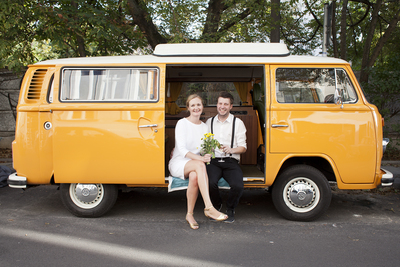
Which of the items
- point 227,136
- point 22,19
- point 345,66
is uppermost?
point 22,19

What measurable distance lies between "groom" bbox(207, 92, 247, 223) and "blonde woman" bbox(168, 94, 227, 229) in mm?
175

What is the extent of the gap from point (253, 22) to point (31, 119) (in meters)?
6.09

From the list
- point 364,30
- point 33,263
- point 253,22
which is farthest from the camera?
point 364,30

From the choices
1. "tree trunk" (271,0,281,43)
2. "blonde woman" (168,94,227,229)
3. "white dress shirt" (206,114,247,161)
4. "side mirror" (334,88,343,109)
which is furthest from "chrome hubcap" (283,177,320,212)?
"tree trunk" (271,0,281,43)

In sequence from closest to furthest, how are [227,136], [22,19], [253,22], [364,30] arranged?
A: [227,136] < [22,19] < [253,22] < [364,30]

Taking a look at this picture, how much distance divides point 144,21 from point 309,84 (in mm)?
5439

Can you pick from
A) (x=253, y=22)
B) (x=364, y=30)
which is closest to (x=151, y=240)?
(x=253, y=22)

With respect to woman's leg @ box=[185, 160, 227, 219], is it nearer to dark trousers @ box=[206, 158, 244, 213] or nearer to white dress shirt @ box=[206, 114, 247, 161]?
dark trousers @ box=[206, 158, 244, 213]

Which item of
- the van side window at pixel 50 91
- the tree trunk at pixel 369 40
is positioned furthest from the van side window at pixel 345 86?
the tree trunk at pixel 369 40

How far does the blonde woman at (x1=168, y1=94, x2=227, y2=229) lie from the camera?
166 inches

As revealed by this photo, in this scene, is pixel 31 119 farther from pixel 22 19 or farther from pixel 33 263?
pixel 22 19

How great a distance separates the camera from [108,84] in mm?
4406

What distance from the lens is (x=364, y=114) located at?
4.25 meters

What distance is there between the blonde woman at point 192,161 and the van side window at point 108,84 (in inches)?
24.8
